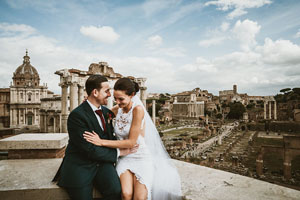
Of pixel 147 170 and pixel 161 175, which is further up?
pixel 147 170

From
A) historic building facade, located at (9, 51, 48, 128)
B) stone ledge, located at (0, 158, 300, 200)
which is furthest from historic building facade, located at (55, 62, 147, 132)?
historic building facade, located at (9, 51, 48, 128)

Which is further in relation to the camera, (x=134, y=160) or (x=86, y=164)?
(x=134, y=160)

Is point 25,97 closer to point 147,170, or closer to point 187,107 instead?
point 147,170

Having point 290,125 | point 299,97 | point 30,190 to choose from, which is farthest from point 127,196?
point 299,97

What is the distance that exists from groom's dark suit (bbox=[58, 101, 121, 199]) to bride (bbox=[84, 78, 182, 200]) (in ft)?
0.26

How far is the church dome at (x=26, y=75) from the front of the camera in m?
37.9

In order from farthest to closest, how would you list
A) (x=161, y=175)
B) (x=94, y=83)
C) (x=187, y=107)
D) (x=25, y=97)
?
(x=187, y=107) → (x=25, y=97) → (x=161, y=175) → (x=94, y=83)

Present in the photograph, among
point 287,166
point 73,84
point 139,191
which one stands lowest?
point 287,166

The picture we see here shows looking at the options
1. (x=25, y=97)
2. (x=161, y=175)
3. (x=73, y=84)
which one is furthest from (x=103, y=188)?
(x=25, y=97)

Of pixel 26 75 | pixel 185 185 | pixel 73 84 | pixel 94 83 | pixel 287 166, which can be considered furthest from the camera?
pixel 26 75

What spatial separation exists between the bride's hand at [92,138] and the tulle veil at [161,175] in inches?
27.5

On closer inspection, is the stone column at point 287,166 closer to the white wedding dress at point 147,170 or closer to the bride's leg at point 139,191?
the white wedding dress at point 147,170

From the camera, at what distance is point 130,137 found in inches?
82.0

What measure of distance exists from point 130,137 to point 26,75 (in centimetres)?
4474
